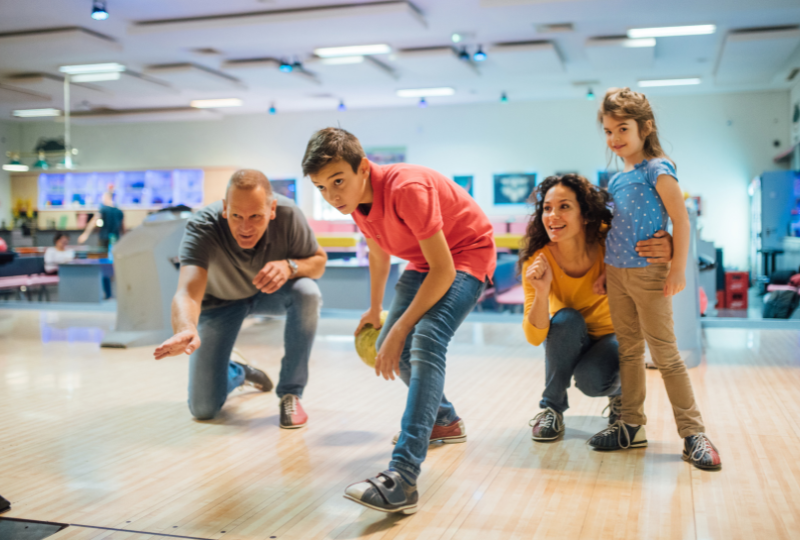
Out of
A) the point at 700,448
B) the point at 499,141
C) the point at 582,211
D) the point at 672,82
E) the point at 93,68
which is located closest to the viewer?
the point at 700,448

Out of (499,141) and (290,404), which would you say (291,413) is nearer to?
(290,404)

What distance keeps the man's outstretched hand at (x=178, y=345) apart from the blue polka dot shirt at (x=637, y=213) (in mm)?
1299

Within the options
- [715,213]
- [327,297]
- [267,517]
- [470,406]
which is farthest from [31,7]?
[715,213]

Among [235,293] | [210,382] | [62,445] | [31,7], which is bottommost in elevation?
[62,445]

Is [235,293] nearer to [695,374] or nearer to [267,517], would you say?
[267,517]

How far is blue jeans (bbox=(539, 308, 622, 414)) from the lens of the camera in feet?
7.04

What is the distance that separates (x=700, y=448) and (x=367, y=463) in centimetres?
99

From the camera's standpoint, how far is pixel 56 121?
13.9 meters

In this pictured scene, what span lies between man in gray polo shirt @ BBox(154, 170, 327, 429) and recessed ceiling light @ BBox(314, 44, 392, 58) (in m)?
5.59

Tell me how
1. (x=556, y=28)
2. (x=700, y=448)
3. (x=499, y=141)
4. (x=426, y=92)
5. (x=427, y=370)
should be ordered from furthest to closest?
(x=499, y=141) → (x=426, y=92) → (x=556, y=28) → (x=700, y=448) → (x=427, y=370)

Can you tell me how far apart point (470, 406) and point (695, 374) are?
1.26 metres

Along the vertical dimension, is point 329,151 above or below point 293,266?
above

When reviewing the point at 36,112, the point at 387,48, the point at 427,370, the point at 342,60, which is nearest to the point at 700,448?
the point at 427,370

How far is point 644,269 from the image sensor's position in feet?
Answer: 6.47
